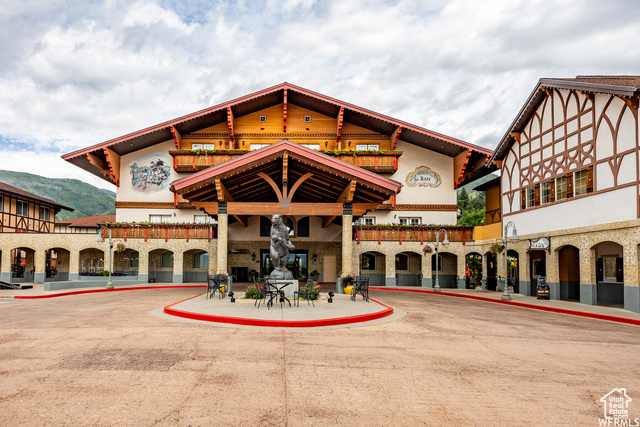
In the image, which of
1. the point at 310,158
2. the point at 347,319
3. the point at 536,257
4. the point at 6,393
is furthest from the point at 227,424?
the point at 536,257

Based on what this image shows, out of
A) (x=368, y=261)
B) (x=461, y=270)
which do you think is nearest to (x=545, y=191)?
(x=461, y=270)

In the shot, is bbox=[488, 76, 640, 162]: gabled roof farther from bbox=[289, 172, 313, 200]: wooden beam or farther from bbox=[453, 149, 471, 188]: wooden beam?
bbox=[289, 172, 313, 200]: wooden beam

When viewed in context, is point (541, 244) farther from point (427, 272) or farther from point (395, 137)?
point (395, 137)

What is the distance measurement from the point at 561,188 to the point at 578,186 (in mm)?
1188

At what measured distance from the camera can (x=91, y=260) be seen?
2877cm

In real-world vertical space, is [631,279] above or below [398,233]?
below

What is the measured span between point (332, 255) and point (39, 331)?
20.5 metres

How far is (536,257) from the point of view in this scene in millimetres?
21891

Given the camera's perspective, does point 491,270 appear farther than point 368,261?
No

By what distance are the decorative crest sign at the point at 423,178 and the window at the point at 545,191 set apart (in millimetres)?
9777

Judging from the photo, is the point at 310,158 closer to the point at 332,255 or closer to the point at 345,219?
the point at 345,219

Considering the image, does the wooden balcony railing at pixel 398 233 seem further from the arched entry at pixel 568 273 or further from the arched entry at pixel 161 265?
the arched entry at pixel 161 265

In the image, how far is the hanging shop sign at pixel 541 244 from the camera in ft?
61.5

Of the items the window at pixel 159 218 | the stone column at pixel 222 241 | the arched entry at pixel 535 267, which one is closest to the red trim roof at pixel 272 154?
the stone column at pixel 222 241
